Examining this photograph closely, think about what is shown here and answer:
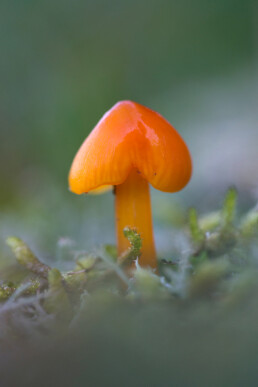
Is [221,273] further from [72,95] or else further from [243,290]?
[72,95]

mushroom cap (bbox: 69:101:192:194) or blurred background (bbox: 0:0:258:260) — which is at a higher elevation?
blurred background (bbox: 0:0:258:260)

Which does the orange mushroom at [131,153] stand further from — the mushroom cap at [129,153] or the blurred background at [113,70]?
the blurred background at [113,70]

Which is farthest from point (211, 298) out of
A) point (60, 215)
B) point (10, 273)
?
point (60, 215)

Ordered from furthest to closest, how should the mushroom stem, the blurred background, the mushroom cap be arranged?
1. the blurred background
2. the mushroom stem
3. the mushroom cap

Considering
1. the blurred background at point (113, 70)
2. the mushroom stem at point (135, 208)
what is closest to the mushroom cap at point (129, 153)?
the mushroom stem at point (135, 208)

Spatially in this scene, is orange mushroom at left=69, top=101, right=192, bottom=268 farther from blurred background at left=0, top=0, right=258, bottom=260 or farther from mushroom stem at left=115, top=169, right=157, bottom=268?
blurred background at left=0, top=0, right=258, bottom=260

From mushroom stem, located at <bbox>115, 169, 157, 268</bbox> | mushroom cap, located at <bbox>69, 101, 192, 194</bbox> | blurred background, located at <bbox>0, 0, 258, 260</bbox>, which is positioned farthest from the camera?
blurred background, located at <bbox>0, 0, 258, 260</bbox>

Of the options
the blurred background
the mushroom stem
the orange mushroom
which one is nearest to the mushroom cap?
the orange mushroom
